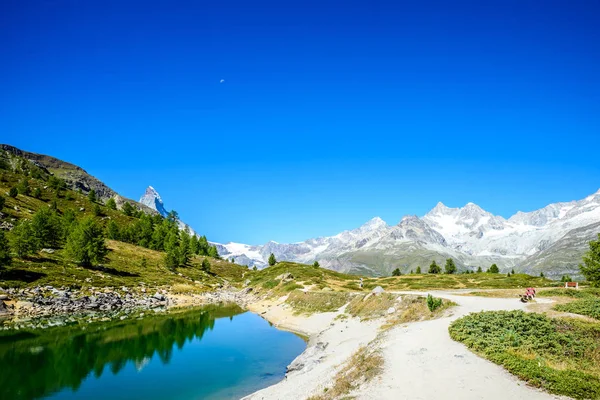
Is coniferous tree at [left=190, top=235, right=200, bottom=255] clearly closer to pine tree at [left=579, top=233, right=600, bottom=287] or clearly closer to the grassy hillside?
the grassy hillside

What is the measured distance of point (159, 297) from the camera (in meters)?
83.6

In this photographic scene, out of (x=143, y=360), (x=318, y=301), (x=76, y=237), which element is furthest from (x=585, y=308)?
(x=76, y=237)

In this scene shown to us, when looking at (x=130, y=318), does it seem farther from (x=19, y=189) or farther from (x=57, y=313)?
(x=19, y=189)

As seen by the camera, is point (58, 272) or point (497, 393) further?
point (58, 272)

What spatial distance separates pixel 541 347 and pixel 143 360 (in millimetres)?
38619

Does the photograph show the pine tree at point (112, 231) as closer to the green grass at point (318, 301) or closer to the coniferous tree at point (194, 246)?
the coniferous tree at point (194, 246)

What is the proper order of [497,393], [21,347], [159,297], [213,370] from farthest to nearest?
[159,297] → [21,347] → [213,370] → [497,393]

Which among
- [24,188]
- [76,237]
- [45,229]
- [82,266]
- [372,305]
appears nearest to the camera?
[372,305]

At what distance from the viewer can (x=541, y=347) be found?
66.7 feet

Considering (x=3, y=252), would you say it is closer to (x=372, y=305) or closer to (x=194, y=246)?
(x=372, y=305)

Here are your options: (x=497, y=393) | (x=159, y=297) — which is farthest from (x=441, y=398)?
(x=159, y=297)

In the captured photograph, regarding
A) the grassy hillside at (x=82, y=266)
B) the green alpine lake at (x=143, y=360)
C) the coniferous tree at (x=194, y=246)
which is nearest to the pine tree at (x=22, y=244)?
the grassy hillside at (x=82, y=266)

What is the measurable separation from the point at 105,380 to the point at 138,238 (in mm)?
123018

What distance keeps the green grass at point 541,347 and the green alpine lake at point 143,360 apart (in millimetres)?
18791
